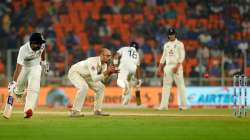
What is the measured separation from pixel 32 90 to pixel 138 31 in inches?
692

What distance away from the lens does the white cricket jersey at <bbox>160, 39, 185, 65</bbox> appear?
89.2 ft

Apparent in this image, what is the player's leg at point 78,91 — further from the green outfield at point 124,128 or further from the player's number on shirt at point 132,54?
the player's number on shirt at point 132,54

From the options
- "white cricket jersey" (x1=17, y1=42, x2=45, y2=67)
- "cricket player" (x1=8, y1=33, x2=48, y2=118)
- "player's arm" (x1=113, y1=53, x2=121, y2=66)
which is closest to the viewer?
"cricket player" (x1=8, y1=33, x2=48, y2=118)

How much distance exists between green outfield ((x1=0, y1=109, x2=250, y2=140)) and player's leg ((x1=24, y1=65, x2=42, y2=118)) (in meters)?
0.33

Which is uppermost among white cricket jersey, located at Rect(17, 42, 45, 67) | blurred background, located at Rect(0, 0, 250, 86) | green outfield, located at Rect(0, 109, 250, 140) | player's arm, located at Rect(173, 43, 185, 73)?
blurred background, located at Rect(0, 0, 250, 86)

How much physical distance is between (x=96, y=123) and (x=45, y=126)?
150 centimetres

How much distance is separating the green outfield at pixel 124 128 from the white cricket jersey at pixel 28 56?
1.48 m

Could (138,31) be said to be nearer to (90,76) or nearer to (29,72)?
(90,76)

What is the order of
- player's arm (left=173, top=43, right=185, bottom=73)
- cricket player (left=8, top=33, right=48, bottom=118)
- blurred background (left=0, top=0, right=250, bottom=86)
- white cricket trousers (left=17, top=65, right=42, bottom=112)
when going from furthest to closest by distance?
blurred background (left=0, top=0, right=250, bottom=86) → player's arm (left=173, top=43, right=185, bottom=73) → white cricket trousers (left=17, top=65, right=42, bottom=112) → cricket player (left=8, top=33, right=48, bottom=118)

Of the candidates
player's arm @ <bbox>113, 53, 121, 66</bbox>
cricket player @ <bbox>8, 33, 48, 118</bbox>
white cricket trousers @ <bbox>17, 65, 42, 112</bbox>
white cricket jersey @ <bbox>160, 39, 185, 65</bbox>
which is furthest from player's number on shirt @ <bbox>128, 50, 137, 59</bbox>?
white cricket trousers @ <bbox>17, 65, 42, 112</bbox>

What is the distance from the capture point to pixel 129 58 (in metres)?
29.9

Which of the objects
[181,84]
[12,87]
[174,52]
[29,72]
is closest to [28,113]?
[12,87]

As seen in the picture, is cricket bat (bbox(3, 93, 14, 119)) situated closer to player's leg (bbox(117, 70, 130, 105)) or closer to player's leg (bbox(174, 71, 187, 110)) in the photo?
player's leg (bbox(174, 71, 187, 110))

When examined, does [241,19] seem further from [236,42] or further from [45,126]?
[45,126]
